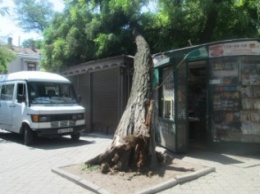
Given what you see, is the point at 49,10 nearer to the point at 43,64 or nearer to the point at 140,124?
the point at 43,64

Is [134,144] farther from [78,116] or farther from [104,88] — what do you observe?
[104,88]

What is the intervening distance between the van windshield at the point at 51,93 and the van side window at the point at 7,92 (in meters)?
1.33

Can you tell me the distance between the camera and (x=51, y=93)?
39.7 feet

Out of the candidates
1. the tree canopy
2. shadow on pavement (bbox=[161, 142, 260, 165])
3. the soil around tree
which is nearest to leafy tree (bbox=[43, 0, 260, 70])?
the tree canopy

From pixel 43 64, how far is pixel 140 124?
11.7m

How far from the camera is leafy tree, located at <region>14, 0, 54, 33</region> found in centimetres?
4012

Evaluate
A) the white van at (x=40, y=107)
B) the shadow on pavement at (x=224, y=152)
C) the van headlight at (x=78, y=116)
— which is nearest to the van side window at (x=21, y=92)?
the white van at (x=40, y=107)

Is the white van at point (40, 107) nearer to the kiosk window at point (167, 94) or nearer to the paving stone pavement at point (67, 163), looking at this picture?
the paving stone pavement at point (67, 163)

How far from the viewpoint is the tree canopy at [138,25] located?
40.6 feet

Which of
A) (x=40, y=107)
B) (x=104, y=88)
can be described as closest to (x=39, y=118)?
(x=40, y=107)

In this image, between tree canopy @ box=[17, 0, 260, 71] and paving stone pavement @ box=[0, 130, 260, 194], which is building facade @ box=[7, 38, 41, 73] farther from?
paving stone pavement @ box=[0, 130, 260, 194]

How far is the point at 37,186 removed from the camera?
664cm

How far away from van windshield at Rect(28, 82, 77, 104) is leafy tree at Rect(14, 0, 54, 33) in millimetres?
29259

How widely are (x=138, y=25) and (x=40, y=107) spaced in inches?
216
